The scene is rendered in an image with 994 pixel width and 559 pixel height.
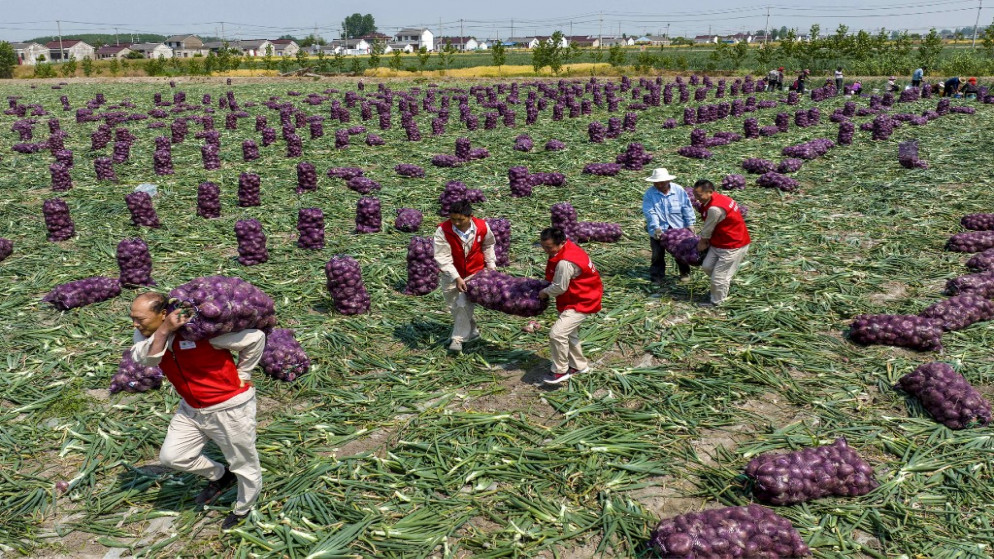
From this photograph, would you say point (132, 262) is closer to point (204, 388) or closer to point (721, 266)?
point (204, 388)

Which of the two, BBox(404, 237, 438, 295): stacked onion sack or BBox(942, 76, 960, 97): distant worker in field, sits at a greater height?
BBox(942, 76, 960, 97): distant worker in field

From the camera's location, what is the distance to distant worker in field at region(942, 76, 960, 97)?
38.8m

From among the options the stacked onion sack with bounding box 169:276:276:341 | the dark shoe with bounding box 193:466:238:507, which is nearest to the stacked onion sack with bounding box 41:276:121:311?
the dark shoe with bounding box 193:466:238:507

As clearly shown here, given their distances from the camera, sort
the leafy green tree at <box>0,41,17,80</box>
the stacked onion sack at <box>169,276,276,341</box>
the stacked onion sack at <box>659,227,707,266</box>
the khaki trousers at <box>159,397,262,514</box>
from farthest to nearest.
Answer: the leafy green tree at <box>0,41,17,80</box>
the stacked onion sack at <box>659,227,707,266</box>
the khaki trousers at <box>159,397,262,514</box>
the stacked onion sack at <box>169,276,276,341</box>

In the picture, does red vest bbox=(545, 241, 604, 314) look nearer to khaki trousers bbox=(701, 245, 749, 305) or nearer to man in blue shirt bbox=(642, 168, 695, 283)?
khaki trousers bbox=(701, 245, 749, 305)

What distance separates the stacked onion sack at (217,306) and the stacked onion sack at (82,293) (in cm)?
692

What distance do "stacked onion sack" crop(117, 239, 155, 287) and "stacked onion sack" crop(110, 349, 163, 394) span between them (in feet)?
12.5

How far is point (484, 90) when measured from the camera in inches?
1863

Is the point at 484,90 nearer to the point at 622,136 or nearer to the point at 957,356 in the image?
the point at 622,136

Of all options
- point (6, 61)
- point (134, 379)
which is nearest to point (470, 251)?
point (134, 379)

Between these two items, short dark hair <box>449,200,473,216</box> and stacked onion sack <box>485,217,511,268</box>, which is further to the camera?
stacked onion sack <box>485,217,511,268</box>

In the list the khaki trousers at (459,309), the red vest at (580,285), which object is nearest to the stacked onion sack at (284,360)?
the khaki trousers at (459,309)

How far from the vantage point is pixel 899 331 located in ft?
29.2

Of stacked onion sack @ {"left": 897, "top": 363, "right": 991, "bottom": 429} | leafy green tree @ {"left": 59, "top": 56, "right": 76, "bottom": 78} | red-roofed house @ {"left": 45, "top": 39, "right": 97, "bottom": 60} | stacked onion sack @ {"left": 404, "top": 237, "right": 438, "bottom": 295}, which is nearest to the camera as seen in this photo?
stacked onion sack @ {"left": 897, "top": 363, "right": 991, "bottom": 429}
